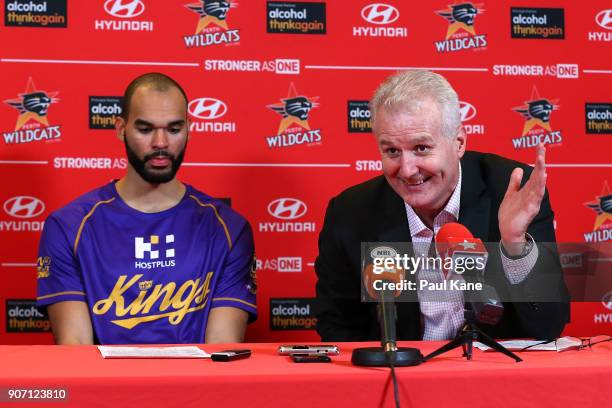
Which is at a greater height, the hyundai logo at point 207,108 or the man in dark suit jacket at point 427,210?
the hyundai logo at point 207,108

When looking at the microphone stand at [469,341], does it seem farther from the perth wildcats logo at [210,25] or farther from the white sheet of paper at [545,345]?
the perth wildcats logo at [210,25]

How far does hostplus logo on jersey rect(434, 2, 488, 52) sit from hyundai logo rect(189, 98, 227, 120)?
35.9 inches

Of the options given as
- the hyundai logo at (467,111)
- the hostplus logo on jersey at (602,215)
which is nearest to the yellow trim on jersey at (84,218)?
the hyundai logo at (467,111)

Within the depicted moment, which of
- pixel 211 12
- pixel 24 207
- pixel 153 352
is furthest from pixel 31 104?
pixel 153 352

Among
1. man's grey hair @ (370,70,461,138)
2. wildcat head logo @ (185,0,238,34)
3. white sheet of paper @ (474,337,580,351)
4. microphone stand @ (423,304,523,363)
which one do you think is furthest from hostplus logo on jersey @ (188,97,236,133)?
microphone stand @ (423,304,523,363)

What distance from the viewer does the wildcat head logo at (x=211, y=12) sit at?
3119 mm

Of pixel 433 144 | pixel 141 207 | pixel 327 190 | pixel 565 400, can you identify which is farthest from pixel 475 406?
pixel 327 190

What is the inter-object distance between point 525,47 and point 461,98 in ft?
1.16

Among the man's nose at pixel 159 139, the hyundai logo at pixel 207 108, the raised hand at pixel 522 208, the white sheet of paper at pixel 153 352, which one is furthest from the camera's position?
the hyundai logo at pixel 207 108

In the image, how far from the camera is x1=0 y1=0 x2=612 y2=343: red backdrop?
303 centimetres

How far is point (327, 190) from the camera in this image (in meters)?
3.16

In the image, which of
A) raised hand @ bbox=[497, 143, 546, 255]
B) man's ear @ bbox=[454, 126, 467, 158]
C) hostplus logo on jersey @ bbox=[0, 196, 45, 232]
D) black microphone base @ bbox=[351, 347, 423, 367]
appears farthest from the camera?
hostplus logo on jersey @ bbox=[0, 196, 45, 232]

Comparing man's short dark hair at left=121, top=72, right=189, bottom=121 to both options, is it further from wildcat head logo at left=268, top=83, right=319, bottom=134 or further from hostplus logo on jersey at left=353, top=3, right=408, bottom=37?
hostplus logo on jersey at left=353, top=3, right=408, bottom=37

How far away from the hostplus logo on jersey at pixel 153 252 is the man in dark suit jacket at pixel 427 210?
0.56 metres
